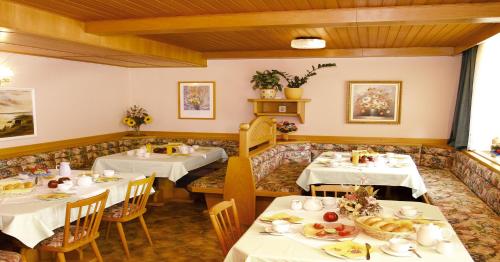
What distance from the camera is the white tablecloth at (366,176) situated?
468 cm

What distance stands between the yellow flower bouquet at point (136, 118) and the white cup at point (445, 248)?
20.8 feet

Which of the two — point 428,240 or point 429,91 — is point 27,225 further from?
point 429,91

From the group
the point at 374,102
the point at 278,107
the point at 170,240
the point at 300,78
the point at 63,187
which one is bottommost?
the point at 170,240

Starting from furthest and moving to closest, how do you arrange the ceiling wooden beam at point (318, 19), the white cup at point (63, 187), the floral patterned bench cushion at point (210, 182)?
the floral patterned bench cushion at point (210, 182), the white cup at point (63, 187), the ceiling wooden beam at point (318, 19)

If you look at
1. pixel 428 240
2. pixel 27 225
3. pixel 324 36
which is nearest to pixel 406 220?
pixel 428 240

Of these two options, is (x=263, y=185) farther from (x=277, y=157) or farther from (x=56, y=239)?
(x=56, y=239)

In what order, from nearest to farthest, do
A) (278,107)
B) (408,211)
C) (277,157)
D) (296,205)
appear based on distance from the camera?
(408,211), (296,205), (277,157), (278,107)

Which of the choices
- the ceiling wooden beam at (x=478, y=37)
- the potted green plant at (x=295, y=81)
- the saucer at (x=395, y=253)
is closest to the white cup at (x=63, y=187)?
the saucer at (x=395, y=253)

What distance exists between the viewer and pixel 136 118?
7.83 meters

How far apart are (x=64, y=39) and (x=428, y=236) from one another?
3836 mm

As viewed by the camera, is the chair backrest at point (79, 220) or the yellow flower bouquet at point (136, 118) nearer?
the chair backrest at point (79, 220)

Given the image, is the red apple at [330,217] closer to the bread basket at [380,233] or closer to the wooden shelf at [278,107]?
the bread basket at [380,233]

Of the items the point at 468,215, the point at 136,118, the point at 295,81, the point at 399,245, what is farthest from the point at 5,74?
the point at 468,215

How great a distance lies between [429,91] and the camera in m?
6.80
